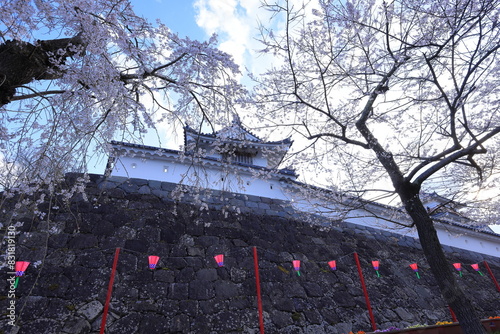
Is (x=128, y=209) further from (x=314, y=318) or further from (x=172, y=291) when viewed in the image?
(x=314, y=318)

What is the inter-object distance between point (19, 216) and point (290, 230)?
21.0 feet

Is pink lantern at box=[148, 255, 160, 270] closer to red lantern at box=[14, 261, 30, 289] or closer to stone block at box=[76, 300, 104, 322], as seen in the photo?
stone block at box=[76, 300, 104, 322]

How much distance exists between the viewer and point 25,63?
2385 mm

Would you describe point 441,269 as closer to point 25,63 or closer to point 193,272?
point 193,272

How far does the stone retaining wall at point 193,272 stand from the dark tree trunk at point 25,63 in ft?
7.65

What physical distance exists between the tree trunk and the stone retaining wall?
2461mm

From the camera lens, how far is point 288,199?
901 centimetres

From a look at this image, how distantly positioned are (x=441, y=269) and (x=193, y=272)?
4364 mm

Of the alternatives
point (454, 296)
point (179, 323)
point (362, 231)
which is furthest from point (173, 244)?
point (362, 231)

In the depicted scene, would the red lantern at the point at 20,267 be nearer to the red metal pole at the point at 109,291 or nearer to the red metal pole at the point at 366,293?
the red metal pole at the point at 109,291

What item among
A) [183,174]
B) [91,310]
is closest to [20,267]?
[91,310]

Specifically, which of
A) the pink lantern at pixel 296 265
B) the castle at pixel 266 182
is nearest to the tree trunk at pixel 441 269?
the castle at pixel 266 182

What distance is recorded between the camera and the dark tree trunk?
2285mm

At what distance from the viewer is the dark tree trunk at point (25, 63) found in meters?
2.29
